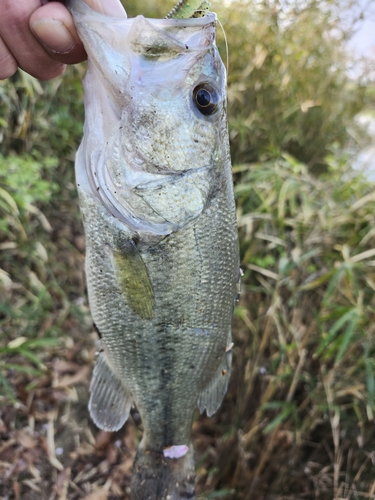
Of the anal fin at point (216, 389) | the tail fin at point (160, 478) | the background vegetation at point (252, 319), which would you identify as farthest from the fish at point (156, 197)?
the background vegetation at point (252, 319)

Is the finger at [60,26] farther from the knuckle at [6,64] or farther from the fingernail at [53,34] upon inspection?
the knuckle at [6,64]

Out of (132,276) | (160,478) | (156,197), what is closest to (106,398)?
(160,478)

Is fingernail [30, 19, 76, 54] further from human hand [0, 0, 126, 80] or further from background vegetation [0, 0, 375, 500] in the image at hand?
background vegetation [0, 0, 375, 500]

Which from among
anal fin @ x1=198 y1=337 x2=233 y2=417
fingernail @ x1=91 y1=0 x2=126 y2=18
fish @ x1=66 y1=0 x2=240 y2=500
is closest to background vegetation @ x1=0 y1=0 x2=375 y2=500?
anal fin @ x1=198 y1=337 x2=233 y2=417

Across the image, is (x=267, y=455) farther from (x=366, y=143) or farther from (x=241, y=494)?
(x=366, y=143)

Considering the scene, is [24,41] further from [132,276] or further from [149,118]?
[132,276]

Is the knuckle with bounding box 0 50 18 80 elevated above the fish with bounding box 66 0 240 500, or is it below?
above

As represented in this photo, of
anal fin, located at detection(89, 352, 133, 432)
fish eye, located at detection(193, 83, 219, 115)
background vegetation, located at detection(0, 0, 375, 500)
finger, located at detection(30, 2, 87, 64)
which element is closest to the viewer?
finger, located at detection(30, 2, 87, 64)
